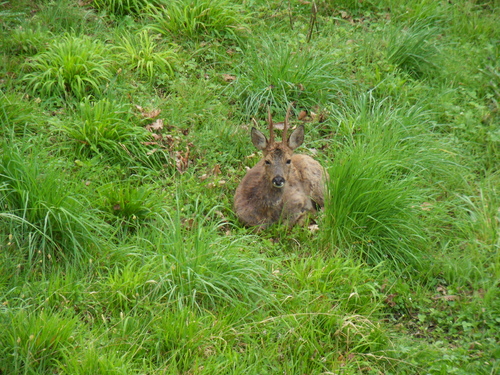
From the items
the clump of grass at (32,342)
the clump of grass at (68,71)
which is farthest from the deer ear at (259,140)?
the clump of grass at (32,342)

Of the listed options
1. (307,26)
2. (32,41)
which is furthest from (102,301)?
(307,26)

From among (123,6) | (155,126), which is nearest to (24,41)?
(123,6)

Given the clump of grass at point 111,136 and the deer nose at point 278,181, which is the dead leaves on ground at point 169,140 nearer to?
the clump of grass at point 111,136

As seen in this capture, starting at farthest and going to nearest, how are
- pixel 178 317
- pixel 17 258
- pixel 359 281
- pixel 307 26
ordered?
pixel 307 26
pixel 359 281
pixel 17 258
pixel 178 317

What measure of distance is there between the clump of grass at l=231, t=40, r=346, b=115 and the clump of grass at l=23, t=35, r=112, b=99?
145cm

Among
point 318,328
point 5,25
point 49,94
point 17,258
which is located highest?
point 5,25

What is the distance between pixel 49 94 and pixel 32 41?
0.82 metres

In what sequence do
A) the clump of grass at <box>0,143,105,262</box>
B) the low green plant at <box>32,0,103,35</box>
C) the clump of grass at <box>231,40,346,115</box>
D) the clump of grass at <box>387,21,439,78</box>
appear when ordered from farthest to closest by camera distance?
1. the clump of grass at <box>387,21,439,78</box>
2. the low green plant at <box>32,0,103,35</box>
3. the clump of grass at <box>231,40,346,115</box>
4. the clump of grass at <box>0,143,105,262</box>

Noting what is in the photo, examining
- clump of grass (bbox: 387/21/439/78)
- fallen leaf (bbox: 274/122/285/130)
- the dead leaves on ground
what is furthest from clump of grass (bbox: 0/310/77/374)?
clump of grass (bbox: 387/21/439/78)

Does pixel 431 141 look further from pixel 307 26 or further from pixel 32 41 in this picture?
pixel 32 41

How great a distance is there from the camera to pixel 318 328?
4.70 meters

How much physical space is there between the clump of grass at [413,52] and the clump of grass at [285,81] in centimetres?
86

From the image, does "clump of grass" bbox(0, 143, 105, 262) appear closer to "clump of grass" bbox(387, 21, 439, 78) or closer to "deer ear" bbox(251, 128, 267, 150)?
"deer ear" bbox(251, 128, 267, 150)

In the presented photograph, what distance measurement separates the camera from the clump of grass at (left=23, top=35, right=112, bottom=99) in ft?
21.7
